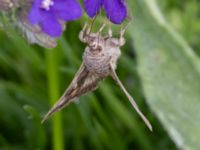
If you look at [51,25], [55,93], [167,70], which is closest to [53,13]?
[51,25]

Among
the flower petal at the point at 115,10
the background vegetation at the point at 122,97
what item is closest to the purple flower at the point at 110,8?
the flower petal at the point at 115,10

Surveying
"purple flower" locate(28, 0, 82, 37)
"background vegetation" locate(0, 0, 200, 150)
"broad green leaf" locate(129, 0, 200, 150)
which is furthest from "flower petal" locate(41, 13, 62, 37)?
"broad green leaf" locate(129, 0, 200, 150)

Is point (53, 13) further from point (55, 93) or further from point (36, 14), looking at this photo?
point (55, 93)

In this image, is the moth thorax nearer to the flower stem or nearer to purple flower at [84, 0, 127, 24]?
purple flower at [84, 0, 127, 24]

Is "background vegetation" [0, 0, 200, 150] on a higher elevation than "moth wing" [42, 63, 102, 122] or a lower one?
lower

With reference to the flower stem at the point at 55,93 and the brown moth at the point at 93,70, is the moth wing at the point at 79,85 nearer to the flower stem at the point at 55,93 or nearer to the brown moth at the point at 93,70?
the brown moth at the point at 93,70

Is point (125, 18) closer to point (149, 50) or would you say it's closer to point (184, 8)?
point (149, 50)
